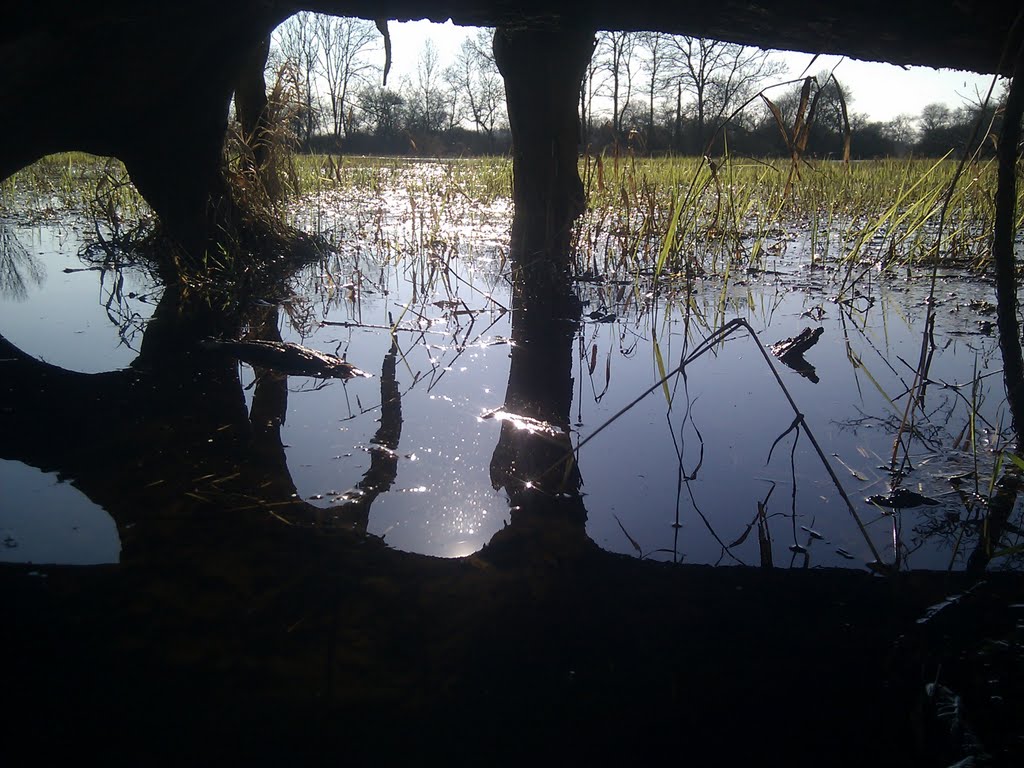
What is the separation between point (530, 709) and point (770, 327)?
224cm

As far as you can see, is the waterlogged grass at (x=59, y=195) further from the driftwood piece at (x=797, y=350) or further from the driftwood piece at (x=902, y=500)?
the driftwood piece at (x=902, y=500)

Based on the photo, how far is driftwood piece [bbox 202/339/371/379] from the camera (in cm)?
207

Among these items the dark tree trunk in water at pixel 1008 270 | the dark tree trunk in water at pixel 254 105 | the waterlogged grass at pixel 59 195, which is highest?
the dark tree trunk in water at pixel 254 105

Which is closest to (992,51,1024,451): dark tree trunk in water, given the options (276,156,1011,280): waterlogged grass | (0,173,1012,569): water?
(0,173,1012,569): water

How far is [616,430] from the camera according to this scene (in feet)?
5.64

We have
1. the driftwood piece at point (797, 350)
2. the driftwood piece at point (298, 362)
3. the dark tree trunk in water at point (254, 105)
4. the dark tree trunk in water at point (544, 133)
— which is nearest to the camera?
the driftwood piece at point (298, 362)

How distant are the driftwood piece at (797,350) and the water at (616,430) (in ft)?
0.14

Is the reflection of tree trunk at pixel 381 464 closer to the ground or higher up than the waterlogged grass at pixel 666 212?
closer to the ground

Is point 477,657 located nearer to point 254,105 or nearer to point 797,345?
point 797,345

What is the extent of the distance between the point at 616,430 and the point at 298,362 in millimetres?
996

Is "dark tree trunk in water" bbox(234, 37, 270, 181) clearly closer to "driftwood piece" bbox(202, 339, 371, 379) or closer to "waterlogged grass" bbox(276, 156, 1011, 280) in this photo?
"waterlogged grass" bbox(276, 156, 1011, 280)

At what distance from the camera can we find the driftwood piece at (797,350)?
2.21 m

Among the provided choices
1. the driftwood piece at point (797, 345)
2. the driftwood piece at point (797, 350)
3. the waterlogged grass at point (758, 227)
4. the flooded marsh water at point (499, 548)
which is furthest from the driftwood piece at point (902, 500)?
the waterlogged grass at point (758, 227)

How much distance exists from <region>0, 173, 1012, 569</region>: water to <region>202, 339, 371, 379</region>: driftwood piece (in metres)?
0.06
